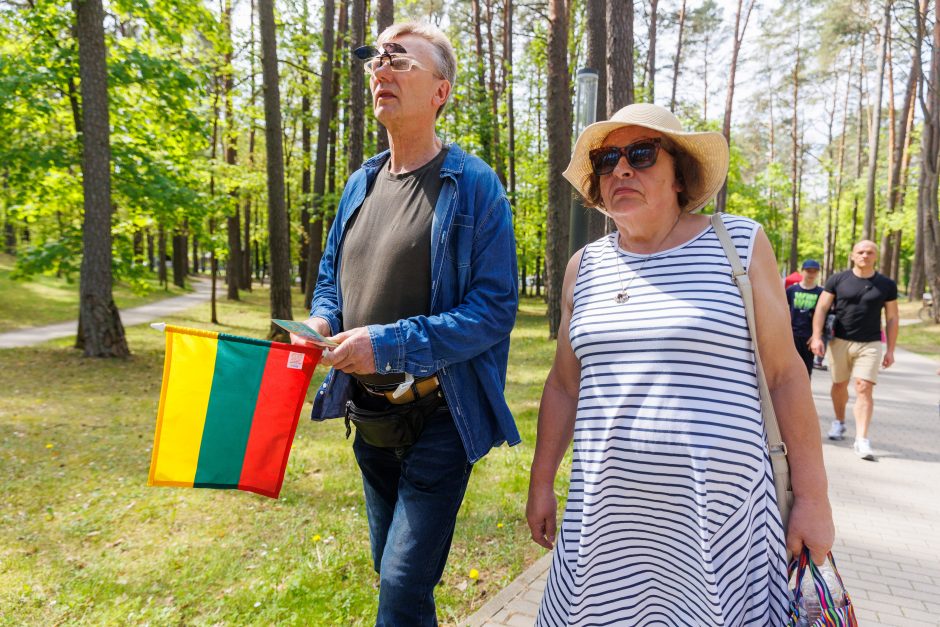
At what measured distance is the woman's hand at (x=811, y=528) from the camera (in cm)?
181

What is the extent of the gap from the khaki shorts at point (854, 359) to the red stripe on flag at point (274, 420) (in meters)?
6.50

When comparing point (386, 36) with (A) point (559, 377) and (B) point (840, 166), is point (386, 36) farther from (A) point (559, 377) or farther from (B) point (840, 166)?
(B) point (840, 166)

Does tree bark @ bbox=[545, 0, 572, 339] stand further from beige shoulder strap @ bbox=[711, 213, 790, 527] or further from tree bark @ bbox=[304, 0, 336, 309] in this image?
beige shoulder strap @ bbox=[711, 213, 790, 527]

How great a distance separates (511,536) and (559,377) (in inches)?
96.2

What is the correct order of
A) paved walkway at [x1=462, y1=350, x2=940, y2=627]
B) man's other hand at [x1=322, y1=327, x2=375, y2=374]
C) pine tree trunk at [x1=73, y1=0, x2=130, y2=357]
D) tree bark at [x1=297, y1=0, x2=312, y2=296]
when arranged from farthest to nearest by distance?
tree bark at [x1=297, y1=0, x2=312, y2=296], pine tree trunk at [x1=73, y1=0, x2=130, y2=357], paved walkway at [x1=462, y1=350, x2=940, y2=627], man's other hand at [x1=322, y1=327, x2=375, y2=374]

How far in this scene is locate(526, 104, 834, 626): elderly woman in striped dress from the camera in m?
1.80

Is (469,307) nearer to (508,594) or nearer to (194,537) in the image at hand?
(508,594)

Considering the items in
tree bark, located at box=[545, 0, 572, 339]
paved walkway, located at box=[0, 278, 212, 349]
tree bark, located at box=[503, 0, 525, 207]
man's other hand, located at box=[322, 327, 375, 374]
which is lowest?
paved walkway, located at box=[0, 278, 212, 349]

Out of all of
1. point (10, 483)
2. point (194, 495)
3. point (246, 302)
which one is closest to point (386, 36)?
point (194, 495)

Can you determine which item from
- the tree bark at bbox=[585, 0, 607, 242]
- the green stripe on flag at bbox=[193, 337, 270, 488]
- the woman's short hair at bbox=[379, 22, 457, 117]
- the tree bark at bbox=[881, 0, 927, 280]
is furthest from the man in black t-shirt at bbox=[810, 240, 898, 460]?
the tree bark at bbox=[881, 0, 927, 280]

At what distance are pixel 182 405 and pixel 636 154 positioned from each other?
5.41 ft

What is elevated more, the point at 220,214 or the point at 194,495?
the point at 220,214

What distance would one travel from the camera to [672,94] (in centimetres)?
2969

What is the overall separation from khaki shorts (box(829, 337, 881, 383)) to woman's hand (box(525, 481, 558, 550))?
577 centimetres
